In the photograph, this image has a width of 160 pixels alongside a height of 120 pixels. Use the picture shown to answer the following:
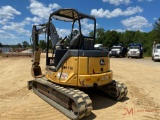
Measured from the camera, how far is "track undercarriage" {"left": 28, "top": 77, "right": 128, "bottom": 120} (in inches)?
221

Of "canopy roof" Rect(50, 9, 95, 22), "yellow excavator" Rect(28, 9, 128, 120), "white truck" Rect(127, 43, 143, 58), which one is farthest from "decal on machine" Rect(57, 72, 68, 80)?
"white truck" Rect(127, 43, 143, 58)

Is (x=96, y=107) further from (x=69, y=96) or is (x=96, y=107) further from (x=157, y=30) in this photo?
(x=157, y=30)

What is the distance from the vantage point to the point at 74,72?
632 cm

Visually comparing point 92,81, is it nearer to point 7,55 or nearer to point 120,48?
point 7,55

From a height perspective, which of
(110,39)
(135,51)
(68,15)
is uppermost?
(110,39)

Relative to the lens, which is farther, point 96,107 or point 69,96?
point 96,107

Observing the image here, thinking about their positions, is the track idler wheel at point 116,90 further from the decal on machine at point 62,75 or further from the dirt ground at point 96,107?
the decal on machine at point 62,75

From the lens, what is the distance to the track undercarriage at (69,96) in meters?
5.62

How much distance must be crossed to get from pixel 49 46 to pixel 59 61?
112cm

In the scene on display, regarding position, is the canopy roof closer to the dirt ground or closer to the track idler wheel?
the track idler wheel

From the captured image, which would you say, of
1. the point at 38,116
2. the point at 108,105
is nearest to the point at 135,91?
the point at 108,105

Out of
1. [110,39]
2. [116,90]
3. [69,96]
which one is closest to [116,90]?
[116,90]

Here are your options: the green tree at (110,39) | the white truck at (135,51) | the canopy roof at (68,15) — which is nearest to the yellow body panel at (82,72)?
the canopy roof at (68,15)

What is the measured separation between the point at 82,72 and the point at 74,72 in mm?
240
